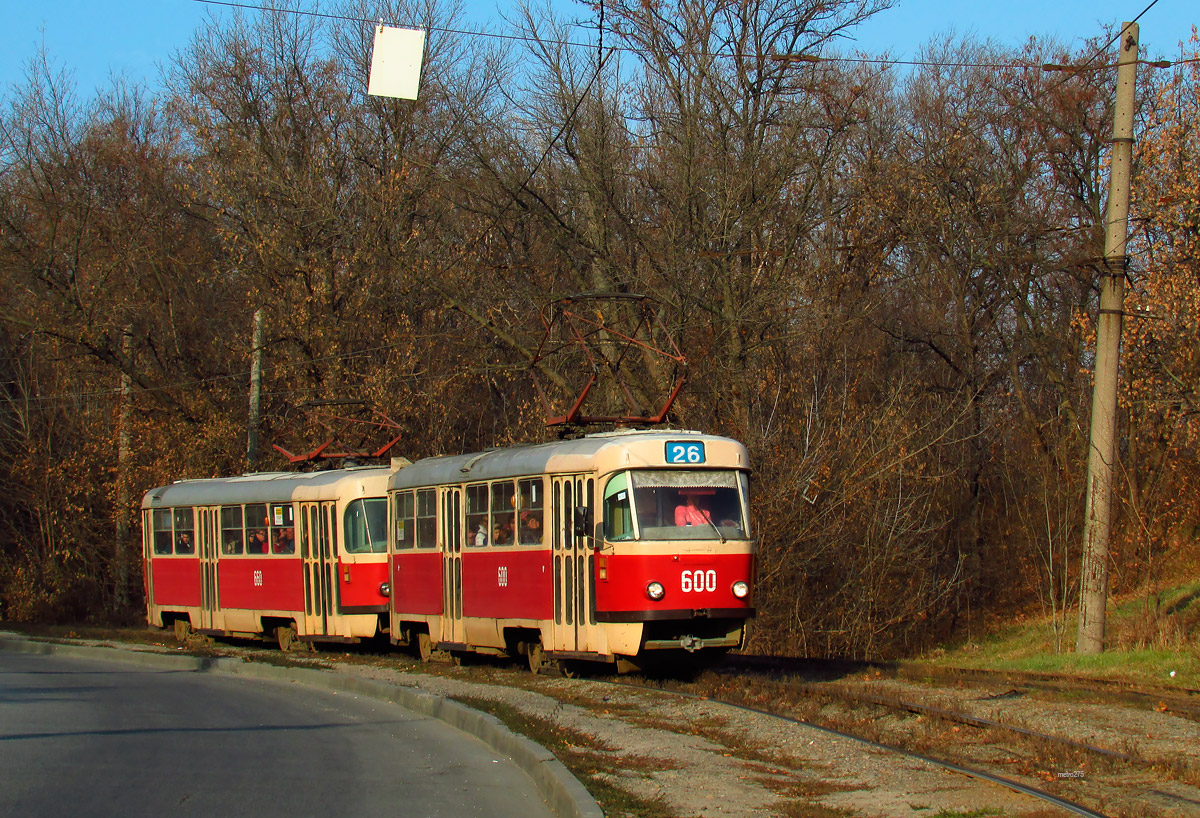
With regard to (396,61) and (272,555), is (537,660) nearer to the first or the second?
(272,555)

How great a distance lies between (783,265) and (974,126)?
403 inches

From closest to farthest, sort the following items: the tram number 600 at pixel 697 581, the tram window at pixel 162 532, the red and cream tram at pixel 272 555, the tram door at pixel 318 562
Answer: the tram number 600 at pixel 697 581, the red and cream tram at pixel 272 555, the tram door at pixel 318 562, the tram window at pixel 162 532

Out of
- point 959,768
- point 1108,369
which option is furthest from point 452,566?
point 959,768

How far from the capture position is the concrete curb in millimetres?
7996

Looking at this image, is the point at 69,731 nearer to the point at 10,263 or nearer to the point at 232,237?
the point at 232,237

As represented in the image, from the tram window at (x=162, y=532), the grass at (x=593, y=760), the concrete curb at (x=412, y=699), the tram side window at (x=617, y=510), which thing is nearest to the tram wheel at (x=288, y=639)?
the concrete curb at (x=412, y=699)

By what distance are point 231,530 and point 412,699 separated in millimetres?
11166

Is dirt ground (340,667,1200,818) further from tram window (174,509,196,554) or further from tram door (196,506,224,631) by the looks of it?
tram window (174,509,196,554)

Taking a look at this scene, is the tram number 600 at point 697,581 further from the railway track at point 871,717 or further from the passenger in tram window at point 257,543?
the passenger in tram window at point 257,543

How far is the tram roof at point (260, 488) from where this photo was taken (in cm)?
2112

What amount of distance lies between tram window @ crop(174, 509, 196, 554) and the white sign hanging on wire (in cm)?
1064

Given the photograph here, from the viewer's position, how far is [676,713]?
38.7 ft

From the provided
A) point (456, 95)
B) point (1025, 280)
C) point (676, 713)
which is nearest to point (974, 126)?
point (1025, 280)

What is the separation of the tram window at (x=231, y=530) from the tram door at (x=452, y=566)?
680cm
